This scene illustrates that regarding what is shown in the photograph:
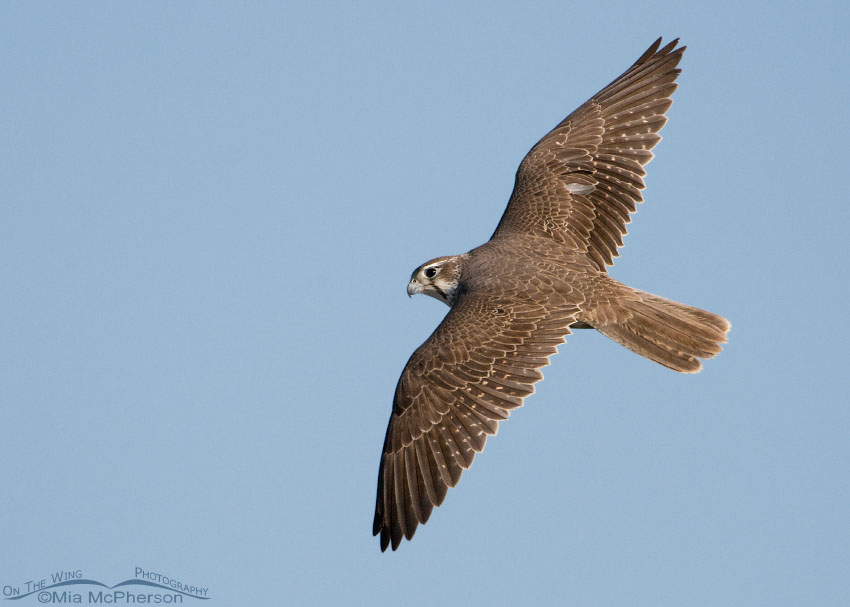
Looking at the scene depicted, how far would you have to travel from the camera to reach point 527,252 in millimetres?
9086

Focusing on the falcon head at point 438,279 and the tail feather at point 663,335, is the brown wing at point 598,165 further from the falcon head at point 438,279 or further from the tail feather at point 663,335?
the tail feather at point 663,335

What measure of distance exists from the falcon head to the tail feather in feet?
Result: 4.36

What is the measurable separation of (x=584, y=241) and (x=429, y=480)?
9.35 ft

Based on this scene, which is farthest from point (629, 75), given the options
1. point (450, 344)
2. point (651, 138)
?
point (450, 344)

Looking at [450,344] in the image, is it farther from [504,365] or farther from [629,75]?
[629,75]

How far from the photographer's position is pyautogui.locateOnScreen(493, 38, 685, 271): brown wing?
9.50 meters

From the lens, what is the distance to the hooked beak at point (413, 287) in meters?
9.56

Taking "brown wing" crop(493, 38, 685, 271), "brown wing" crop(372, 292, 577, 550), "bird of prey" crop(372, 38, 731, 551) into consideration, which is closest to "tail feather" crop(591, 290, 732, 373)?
"bird of prey" crop(372, 38, 731, 551)

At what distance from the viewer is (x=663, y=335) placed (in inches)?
334

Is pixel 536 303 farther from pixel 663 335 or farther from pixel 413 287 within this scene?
pixel 413 287

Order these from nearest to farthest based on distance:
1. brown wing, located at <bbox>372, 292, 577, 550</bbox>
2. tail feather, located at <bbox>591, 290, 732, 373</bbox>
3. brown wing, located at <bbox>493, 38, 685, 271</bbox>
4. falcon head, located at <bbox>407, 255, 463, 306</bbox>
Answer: brown wing, located at <bbox>372, 292, 577, 550</bbox> → tail feather, located at <bbox>591, 290, 732, 373</bbox> → falcon head, located at <bbox>407, 255, 463, 306</bbox> → brown wing, located at <bbox>493, 38, 685, 271</bbox>

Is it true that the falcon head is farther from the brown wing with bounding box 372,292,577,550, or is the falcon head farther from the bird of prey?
the brown wing with bounding box 372,292,577,550

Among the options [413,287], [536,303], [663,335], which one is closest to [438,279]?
[413,287]

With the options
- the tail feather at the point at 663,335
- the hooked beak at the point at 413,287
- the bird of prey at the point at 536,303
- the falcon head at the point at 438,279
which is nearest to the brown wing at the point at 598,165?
the bird of prey at the point at 536,303
